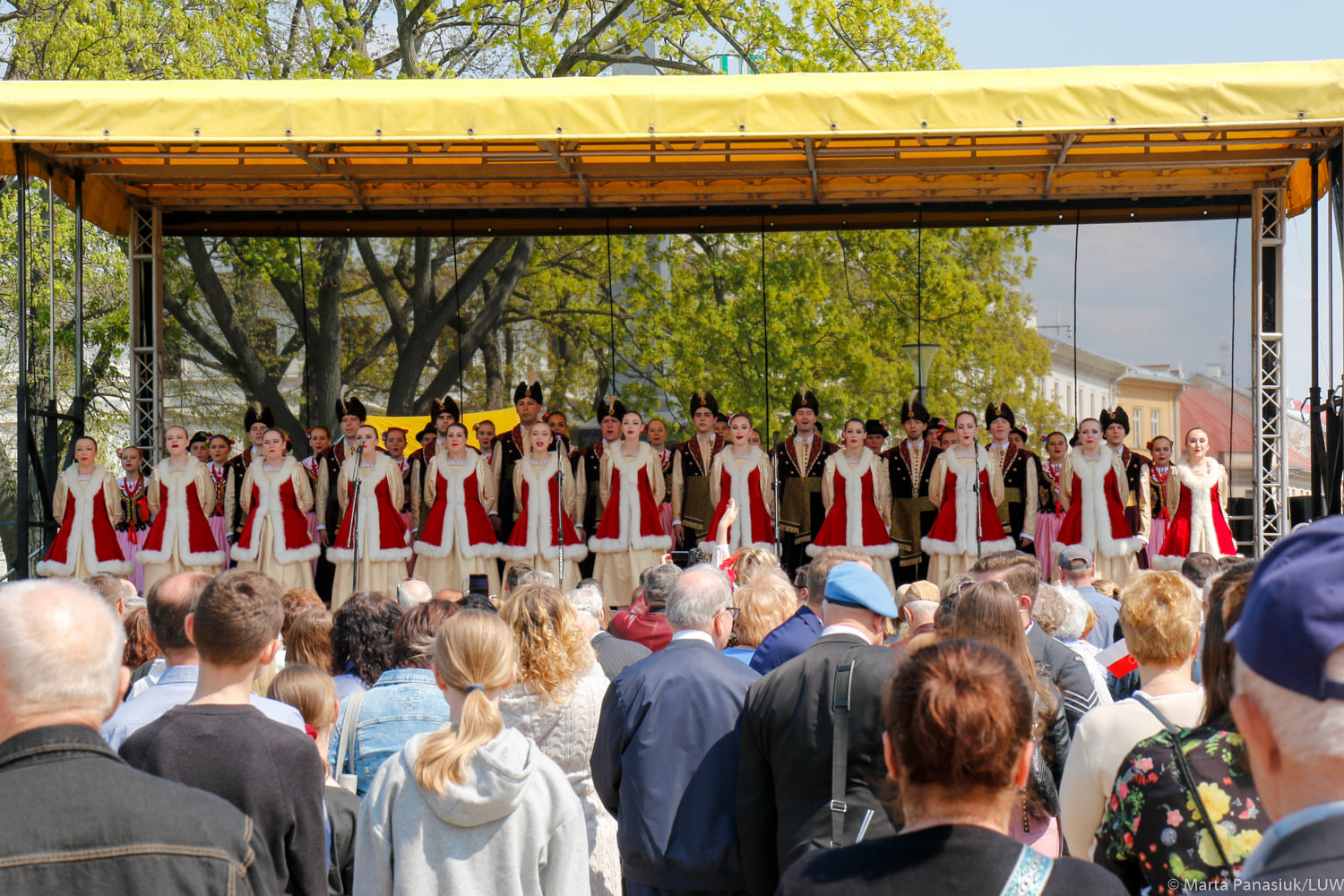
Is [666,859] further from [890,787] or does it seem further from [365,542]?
[365,542]

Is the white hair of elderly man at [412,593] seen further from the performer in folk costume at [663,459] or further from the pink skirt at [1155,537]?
the pink skirt at [1155,537]

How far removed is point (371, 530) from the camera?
39.8ft

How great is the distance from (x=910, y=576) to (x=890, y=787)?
35.2 feet

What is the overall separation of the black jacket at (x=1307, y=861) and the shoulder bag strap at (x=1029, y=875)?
0.49 meters

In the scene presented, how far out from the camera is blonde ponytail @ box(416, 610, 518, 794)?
2779mm

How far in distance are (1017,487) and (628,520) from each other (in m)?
3.56

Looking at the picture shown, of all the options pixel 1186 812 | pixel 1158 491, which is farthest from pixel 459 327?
pixel 1186 812

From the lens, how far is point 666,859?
3.52 meters

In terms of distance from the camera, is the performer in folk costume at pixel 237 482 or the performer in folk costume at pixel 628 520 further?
the performer in folk costume at pixel 237 482

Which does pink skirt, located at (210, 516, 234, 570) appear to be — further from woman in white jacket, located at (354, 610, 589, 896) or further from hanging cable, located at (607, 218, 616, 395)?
woman in white jacket, located at (354, 610, 589, 896)

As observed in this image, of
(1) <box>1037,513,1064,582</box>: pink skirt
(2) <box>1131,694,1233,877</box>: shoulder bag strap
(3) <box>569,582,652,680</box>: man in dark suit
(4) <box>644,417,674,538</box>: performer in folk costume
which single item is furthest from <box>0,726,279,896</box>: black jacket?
(1) <box>1037,513,1064,582</box>: pink skirt

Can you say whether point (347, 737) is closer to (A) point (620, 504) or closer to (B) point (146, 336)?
(A) point (620, 504)

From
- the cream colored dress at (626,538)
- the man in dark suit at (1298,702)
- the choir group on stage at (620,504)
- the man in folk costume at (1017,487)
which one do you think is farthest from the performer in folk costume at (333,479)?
the man in dark suit at (1298,702)

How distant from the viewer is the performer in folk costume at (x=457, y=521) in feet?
39.9
